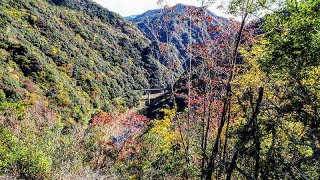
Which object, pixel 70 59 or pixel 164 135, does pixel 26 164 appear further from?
pixel 70 59

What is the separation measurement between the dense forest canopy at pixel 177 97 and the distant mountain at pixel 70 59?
0.29 m

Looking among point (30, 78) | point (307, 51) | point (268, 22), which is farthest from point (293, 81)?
point (30, 78)

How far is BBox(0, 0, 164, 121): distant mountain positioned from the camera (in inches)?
1563

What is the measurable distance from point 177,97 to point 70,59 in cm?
3704

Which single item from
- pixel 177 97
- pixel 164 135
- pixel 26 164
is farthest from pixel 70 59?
pixel 26 164

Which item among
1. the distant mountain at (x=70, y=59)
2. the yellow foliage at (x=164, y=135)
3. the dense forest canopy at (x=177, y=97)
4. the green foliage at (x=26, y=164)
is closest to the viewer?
the dense forest canopy at (x=177, y=97)

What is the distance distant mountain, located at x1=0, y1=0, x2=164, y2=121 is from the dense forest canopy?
0.94 ft

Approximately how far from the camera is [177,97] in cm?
2428

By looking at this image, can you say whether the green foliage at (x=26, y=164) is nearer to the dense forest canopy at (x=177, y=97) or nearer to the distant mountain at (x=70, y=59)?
the dense forest canopy at (x=177, y=97)

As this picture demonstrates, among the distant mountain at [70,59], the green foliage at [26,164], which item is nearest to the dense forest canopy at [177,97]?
the green foliage at [26,164]

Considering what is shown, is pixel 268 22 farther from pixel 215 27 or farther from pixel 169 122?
pixel 169 122

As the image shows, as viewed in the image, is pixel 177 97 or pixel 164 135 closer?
pixel 164 135

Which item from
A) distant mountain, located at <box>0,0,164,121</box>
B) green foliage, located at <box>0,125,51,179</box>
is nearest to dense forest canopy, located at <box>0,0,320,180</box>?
green foliage, located at <box>0,125,51,179</box>

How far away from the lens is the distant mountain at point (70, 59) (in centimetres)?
3970
